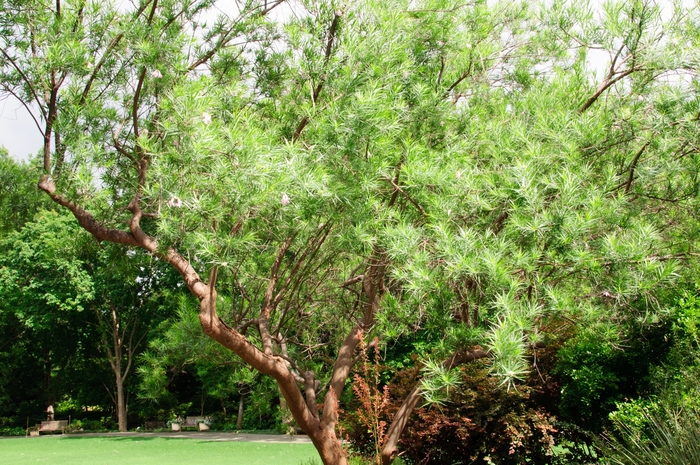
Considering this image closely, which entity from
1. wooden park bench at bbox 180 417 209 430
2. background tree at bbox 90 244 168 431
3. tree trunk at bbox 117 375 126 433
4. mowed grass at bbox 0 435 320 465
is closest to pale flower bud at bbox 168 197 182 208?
mowed grass at bbox 0 435 320 465

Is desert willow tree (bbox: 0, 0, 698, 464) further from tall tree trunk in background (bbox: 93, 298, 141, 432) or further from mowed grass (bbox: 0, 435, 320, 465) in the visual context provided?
tall tree trunk in background (bbox: 93, 298, 141, 432)

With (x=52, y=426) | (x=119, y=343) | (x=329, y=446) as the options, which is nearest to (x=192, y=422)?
(x=119, y=343)

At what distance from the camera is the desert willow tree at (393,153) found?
13.3 ft

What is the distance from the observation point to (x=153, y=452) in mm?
14727

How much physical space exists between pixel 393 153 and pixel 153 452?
1270 cm

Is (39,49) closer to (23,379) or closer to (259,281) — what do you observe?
(259,281)

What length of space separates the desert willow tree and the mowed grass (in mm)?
7124

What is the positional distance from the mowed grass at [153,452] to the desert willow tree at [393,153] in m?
7.12

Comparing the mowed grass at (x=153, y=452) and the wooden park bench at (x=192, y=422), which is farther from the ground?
the wooden park bench at (x=192, y=422)

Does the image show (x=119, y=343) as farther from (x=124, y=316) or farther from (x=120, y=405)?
(x=120, y=405)

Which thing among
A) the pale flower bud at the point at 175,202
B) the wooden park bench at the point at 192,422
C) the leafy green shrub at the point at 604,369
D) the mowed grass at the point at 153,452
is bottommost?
the mowed grass at the point at 153,452

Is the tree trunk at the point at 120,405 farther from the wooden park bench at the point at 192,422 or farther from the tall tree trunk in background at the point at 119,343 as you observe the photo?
the wooden park bench at the point at 192,422

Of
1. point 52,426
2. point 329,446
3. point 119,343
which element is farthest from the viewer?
point 119,343

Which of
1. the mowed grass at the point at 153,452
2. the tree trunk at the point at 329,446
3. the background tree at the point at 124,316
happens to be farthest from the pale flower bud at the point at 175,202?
the background tree at the point at 124,316
